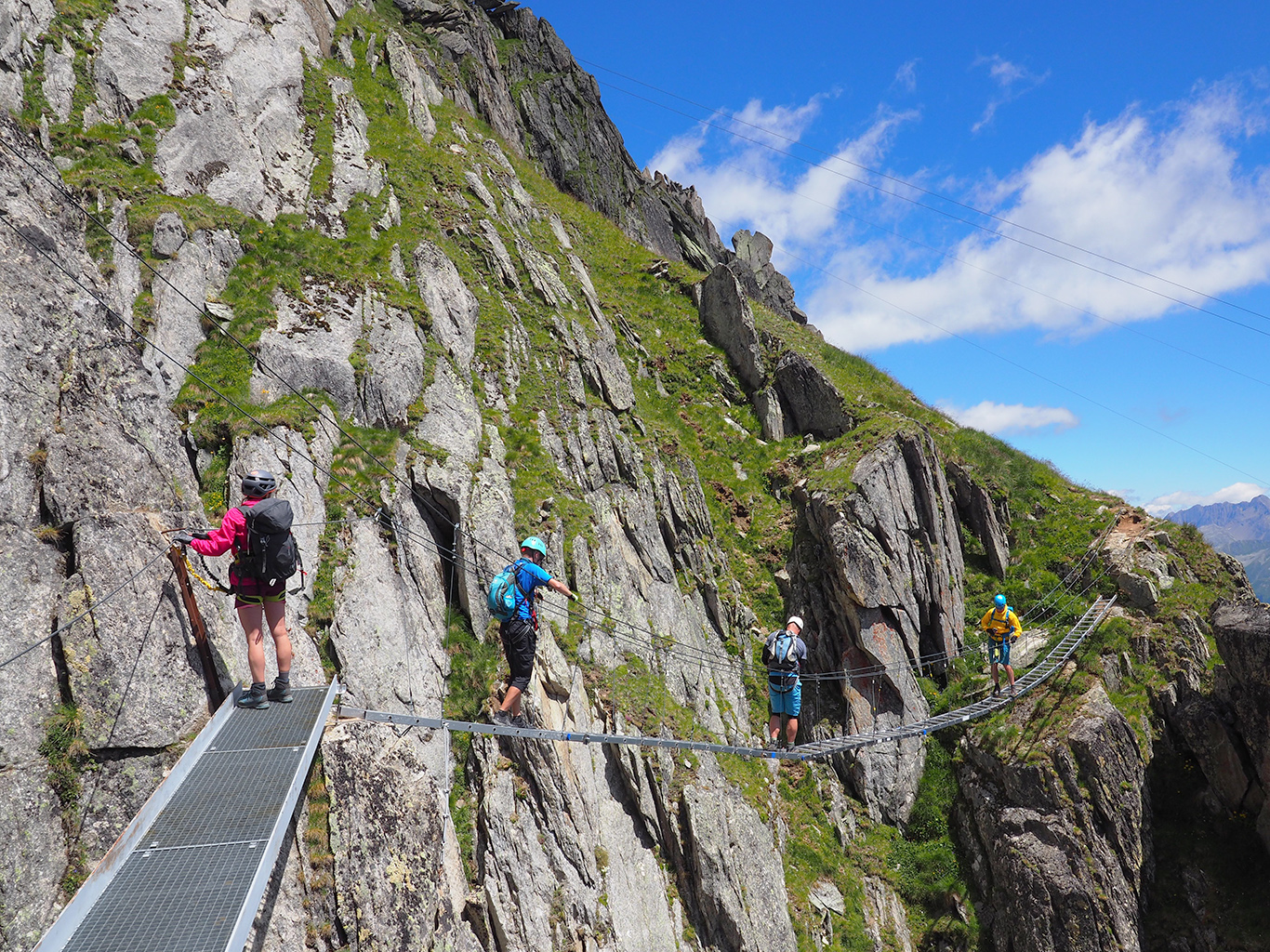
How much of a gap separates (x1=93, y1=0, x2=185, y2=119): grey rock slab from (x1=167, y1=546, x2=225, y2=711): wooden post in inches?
521

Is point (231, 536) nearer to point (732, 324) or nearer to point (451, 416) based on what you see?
point (451, 416)

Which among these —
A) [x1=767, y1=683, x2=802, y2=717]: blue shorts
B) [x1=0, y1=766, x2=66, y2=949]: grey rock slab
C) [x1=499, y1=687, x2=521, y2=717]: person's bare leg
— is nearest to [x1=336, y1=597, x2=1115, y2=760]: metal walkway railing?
[x1=499, y1=687, x2=521, y2=717]: person's bare leg

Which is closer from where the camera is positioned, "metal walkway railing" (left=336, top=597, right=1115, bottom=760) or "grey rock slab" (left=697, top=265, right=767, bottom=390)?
"metal walkway railing" (left=336, top=597, right=1115, bottom=760)

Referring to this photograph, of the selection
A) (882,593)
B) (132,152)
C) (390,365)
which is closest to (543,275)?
(390,365)

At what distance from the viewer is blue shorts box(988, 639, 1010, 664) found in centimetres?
1716

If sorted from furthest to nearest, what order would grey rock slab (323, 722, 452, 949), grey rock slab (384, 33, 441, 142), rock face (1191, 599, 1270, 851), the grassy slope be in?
grey rock slab (384, 33, 441, 142) → rock face (1191, 599, 1270, 851) → the grassy slope → grey rock slab (323, 722, 452, 949)

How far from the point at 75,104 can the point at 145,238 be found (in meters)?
4.81

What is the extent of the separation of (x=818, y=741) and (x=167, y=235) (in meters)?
18.0

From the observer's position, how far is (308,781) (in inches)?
273

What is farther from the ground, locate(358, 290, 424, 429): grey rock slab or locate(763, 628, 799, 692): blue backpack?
locate(358, 290, 424, 429): grey rock slab

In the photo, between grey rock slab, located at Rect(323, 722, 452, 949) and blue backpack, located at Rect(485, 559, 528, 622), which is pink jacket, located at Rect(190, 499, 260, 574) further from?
blue backpack, located at Rect(485, 559, 528, 622)

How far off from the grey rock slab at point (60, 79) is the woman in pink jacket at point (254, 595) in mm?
13075

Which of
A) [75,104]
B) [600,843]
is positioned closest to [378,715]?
[600,843]

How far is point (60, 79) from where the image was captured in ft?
46.0
